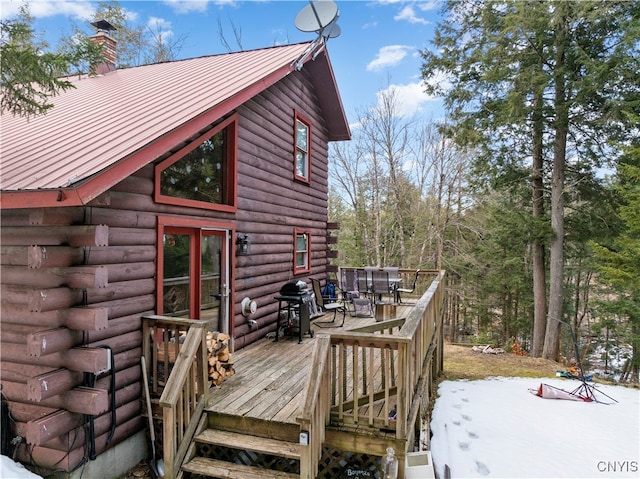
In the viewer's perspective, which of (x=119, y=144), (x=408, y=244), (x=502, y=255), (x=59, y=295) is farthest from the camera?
(x=408, y=244)

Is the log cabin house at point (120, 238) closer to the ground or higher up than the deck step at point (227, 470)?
higher up

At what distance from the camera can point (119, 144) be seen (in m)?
3.65

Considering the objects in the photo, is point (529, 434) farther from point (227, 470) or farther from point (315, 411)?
point (227, 470)

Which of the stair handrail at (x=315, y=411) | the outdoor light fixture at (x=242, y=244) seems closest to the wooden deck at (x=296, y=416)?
the stair handrail at (x=315, y=411)

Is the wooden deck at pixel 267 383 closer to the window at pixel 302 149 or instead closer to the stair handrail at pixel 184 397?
the stair handrail at pixel 184 397

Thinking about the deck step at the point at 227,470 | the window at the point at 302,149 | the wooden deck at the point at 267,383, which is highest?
the window at the point at 302,149

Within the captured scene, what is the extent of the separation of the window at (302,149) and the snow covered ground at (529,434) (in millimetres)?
5840

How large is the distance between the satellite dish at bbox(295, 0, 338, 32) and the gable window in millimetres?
3609

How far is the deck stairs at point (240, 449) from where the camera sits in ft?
11.7

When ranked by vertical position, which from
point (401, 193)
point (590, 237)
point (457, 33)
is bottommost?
point (590, 237)

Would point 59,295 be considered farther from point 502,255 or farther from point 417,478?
point 502,255

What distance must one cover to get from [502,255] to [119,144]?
62.8ft

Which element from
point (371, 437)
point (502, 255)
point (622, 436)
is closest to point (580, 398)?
point (622, 436)

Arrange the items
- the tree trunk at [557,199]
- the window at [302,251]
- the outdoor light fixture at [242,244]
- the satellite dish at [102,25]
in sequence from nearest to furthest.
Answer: the outdoor light fixture at [242,244]
the satellite dish at [102,25]
the window at [302,251]
the tree trunk at [557,199]
